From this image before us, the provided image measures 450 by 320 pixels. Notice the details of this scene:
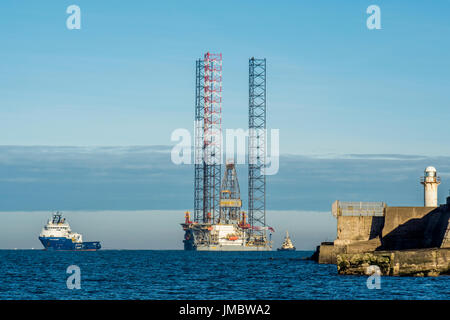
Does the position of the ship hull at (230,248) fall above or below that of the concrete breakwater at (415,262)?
below

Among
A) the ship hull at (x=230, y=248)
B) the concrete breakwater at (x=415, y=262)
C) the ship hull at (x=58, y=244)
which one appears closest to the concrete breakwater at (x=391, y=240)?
the concrete breakwater at (x=415, y=262)

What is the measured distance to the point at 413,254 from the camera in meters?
43.2

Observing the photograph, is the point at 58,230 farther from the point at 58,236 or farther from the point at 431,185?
the point at 431,185

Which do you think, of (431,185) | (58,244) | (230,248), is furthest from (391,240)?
(58,244)

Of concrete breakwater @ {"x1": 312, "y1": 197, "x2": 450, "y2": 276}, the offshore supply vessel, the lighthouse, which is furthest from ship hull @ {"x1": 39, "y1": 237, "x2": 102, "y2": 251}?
the lighthouse

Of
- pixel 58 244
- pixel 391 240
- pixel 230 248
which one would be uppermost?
pixel 391 240

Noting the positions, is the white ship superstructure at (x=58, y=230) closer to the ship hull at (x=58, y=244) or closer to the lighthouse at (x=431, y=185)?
the ship hull at (x=58, y=244)

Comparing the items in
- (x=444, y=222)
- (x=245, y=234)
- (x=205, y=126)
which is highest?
(x=205, y=126)

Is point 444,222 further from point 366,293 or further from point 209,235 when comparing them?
point 209,235

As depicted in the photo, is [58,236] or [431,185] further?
[58,236]
